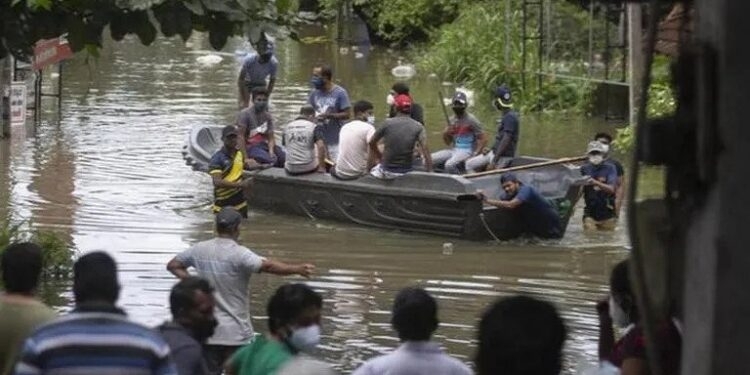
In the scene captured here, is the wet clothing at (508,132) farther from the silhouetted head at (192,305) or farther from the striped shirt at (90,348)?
the striped shirt at (90,348)

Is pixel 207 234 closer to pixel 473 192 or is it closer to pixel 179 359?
pixel 473 192

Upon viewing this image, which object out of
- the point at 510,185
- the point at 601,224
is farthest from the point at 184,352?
the point at 601,224

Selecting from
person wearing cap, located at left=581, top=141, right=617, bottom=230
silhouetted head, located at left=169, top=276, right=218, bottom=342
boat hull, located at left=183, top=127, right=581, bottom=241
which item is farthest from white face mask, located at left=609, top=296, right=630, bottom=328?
person wearing cap, located at left=581, top=141, right=617, bottom=230

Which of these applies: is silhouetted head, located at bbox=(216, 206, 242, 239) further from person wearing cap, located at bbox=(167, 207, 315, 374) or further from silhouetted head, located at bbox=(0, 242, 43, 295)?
silhouetted head, located at bbox=(0, 242, 43, 295)

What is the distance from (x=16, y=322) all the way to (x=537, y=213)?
1025cm

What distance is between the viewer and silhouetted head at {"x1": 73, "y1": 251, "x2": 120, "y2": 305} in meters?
5.30

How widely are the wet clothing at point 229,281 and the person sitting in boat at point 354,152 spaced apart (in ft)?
24.3

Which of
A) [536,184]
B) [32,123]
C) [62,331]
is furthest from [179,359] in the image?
[32,123]

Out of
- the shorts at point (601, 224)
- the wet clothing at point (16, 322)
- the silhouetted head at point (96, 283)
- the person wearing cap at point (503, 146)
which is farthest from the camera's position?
the person wearing cap at point (503, 146)

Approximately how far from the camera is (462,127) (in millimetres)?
17797

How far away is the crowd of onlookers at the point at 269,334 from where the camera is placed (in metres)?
4.25

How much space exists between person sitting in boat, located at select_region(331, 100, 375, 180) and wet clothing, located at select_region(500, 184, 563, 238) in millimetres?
1469

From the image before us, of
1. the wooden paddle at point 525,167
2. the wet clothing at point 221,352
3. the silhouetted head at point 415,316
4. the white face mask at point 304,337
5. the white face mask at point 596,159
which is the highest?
the white face mask at point 596,159

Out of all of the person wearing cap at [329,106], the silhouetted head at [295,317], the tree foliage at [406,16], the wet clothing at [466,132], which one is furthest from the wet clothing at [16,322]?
the tree foliage at [406,16]
